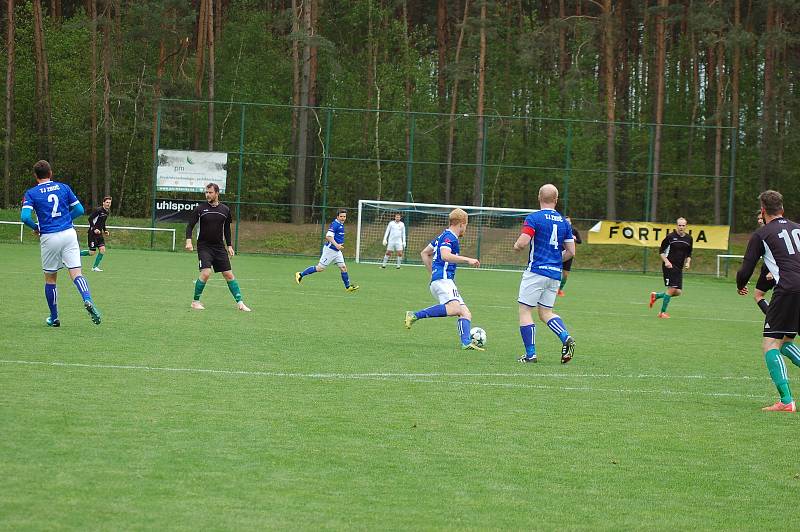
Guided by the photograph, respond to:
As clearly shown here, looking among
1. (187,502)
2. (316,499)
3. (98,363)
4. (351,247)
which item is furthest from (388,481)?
(351,247)

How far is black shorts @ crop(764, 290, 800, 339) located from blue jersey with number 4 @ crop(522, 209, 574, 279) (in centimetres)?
279

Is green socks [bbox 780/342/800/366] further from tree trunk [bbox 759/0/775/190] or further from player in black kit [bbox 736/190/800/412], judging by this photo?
tree trunk [bbox 759/0/775/190]

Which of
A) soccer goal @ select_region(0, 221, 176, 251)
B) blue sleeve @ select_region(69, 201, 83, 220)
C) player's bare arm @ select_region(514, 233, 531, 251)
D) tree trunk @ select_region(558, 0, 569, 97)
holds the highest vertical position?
tree trunk @ select_region(558, 0, 569, 97)

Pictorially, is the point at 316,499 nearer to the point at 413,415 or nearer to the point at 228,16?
the point at 413,415

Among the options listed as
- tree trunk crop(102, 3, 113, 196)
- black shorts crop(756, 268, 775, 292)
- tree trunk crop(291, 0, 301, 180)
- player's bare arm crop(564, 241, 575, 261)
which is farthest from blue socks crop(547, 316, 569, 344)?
tree trunk crop(102, 3, 113, 196)

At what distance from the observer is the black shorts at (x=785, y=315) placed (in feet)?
27.9

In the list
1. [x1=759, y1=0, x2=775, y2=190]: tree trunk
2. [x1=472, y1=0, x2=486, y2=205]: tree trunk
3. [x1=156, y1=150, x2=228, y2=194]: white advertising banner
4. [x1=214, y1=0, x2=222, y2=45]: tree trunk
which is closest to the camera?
[x1=156, y1=150, x2=228, y2=194]: white advertising banner

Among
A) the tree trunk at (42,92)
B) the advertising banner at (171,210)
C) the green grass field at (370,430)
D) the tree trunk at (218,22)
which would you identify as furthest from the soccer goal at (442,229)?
the tree trunk at (218,22)

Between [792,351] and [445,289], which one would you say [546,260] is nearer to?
[445,289]

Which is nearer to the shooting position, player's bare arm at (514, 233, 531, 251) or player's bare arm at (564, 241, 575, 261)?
player's bare arm at (514, 233, 531, 251)

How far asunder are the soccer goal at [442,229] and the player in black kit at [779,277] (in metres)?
26.2

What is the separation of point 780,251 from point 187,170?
30.1m

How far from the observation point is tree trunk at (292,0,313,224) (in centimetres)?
3941

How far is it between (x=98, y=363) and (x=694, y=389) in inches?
230
